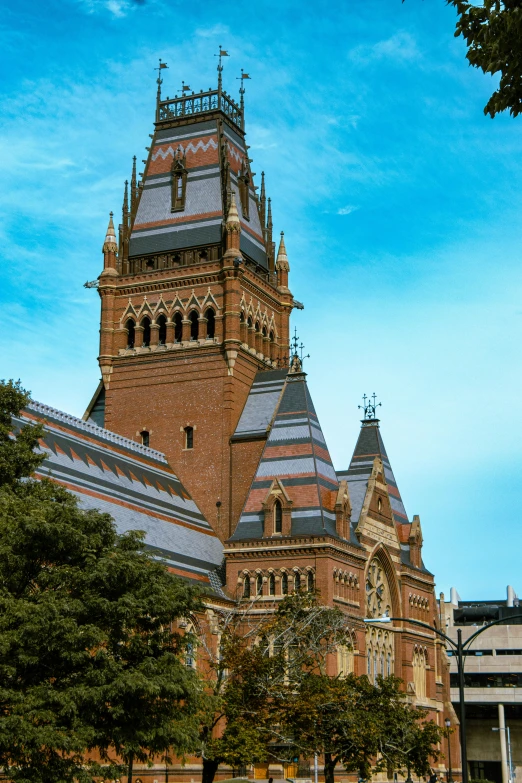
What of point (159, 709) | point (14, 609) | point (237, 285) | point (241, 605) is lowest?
point (159, 709)

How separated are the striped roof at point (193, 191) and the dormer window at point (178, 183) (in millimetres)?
292

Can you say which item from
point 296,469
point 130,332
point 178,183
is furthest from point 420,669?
point 178,183

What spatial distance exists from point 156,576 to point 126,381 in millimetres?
43782

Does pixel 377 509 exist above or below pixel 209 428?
below

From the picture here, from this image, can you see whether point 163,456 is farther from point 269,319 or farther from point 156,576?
point 156,576

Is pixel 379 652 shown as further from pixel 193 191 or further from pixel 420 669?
pixel 193 191

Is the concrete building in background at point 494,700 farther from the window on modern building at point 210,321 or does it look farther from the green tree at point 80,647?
the green tree at point 80,647

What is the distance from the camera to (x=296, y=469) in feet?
234

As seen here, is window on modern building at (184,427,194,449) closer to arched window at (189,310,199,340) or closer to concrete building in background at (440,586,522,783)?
arched window at (189,310,199,340)

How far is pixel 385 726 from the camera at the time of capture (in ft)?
177

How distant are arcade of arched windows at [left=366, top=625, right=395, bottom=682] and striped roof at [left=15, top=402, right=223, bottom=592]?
35.4 ft

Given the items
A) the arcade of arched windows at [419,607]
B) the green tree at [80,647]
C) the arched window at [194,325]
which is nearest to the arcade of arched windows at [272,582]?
the arcade of arched windows at [419,607]

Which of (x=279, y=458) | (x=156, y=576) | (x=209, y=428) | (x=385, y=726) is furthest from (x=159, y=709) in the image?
(x=209, y=428)

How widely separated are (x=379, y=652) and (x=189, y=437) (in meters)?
18.8
